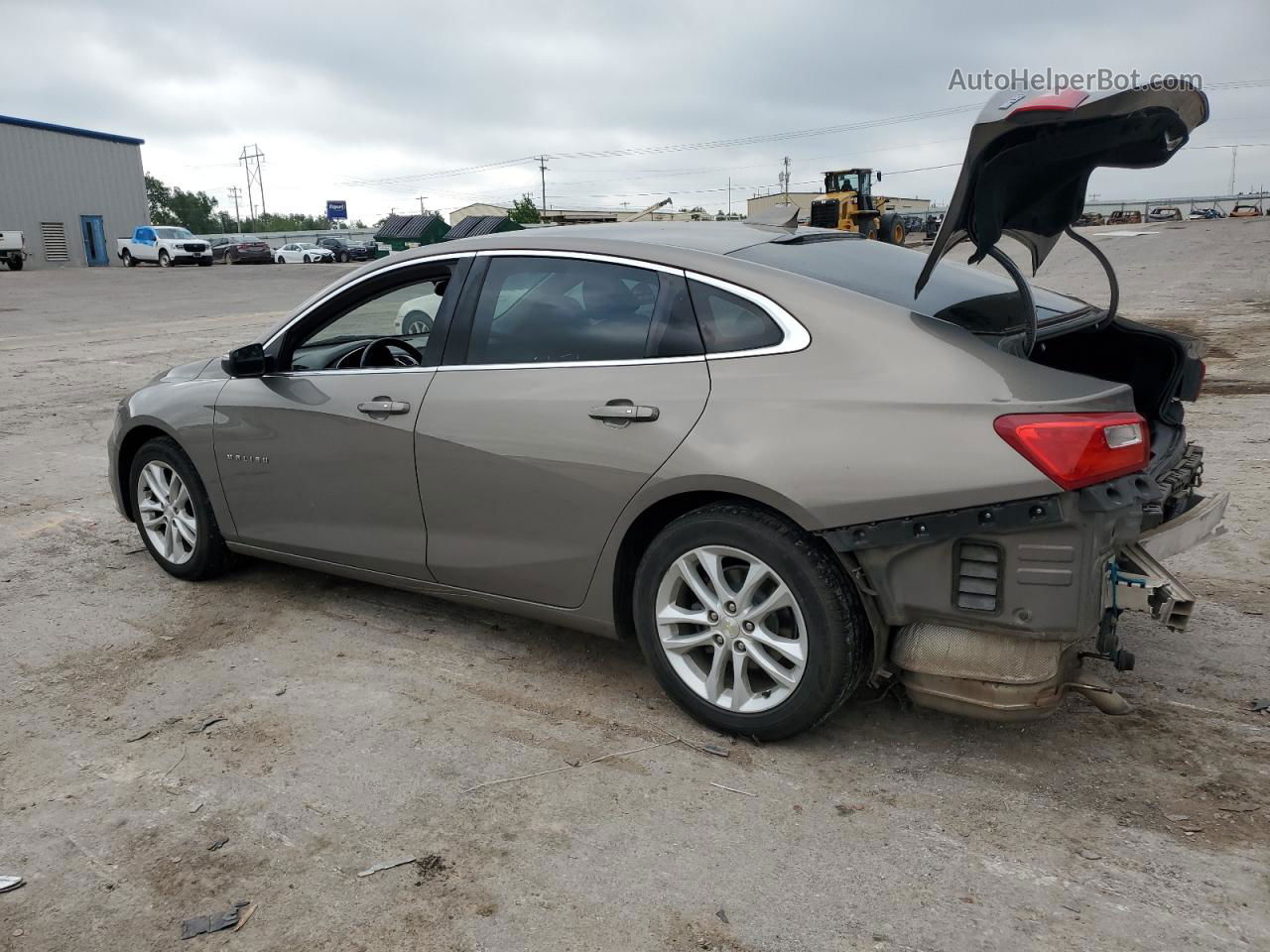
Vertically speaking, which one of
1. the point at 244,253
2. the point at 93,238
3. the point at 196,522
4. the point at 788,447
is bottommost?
the point at 196,522

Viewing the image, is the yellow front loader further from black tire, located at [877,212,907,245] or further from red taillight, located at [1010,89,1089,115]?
red taillight, located at [1010,89,1089,115]

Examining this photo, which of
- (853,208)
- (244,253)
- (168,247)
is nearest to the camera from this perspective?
(853,208)

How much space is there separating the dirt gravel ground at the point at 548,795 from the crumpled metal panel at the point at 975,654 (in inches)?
15.0

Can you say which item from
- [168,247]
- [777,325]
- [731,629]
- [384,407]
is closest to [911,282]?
[777,325]

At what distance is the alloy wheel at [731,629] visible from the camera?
10.1 ft

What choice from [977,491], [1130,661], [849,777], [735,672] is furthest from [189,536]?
[1130,661]

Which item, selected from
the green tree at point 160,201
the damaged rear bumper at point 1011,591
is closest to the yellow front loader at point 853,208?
the damaged rear bumper at point 1011,591

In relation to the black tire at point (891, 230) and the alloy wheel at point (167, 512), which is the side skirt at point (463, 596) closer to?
the alloy wheel at point (167, 512)

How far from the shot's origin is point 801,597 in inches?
118

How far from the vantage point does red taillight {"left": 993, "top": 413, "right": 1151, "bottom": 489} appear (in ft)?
8.68

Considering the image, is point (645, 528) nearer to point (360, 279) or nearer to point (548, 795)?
point (548, 795)

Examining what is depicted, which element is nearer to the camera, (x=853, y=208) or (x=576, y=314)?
(x=576, y=314)

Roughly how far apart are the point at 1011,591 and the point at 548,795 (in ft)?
4.78

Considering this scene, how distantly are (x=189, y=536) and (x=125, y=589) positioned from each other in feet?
1.43
